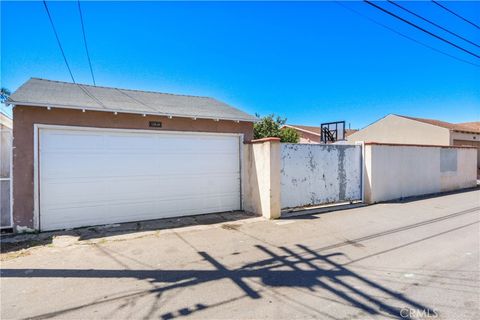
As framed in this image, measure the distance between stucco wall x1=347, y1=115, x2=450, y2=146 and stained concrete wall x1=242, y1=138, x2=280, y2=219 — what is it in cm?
1752

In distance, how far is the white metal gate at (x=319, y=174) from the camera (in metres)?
8.70

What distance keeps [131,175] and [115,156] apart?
2.06ft

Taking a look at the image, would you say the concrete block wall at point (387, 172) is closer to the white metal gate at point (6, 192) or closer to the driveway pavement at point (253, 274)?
the driveway pavement at point (253, 274)

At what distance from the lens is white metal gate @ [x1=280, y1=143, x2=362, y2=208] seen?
870cm

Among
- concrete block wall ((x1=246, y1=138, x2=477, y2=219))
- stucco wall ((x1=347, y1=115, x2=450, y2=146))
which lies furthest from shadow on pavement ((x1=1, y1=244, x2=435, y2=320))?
stucco wall ((x1=347, y1=115, x2=450, y2=146))

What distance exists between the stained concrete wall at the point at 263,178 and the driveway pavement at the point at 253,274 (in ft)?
3.50

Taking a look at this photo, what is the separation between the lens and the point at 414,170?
11688mm

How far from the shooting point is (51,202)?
Result: 22.3ft

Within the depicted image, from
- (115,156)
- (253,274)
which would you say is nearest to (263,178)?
(115,156)

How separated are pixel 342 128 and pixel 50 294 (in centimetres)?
1538

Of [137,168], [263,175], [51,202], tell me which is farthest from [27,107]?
[263,175]

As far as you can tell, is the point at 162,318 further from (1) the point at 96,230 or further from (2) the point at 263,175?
(2) the point at 263,175

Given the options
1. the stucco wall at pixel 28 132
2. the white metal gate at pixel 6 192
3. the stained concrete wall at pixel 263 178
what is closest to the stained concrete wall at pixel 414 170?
the stained concrete wall at pixel 263 178

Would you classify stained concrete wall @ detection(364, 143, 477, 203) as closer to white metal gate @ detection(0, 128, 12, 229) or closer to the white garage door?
the white garage door
